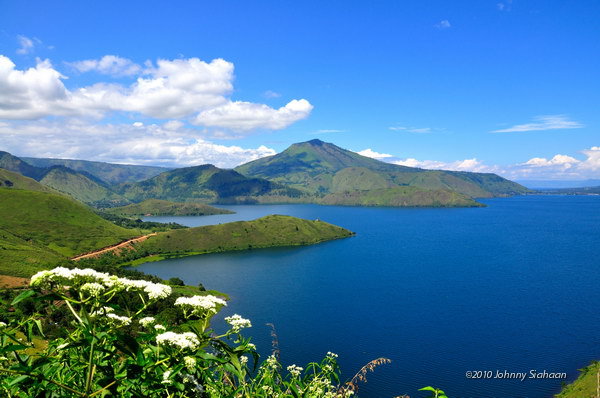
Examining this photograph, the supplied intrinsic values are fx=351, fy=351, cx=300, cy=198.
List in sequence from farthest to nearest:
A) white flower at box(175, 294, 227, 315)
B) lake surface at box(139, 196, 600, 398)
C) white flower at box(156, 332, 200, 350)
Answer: lake surface at box(139, 196, 600, 398), white flower at box(175, 294, 227, 315), white flower at box(156, 332, 200, 350)

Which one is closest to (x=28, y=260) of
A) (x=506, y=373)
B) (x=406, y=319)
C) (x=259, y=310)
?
(x=259, y=310)

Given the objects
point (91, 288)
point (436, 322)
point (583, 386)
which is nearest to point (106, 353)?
point (91, 288)

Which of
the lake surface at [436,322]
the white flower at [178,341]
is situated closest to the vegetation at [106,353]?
the white flower at [178,341]

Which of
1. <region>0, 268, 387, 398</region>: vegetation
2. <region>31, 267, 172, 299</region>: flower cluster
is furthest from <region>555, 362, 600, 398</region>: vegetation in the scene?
<region>31, 267, 172, 299</region>: flower cluster

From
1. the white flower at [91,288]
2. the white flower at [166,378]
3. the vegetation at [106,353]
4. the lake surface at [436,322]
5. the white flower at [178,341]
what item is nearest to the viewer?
the vegetation at [106,353]

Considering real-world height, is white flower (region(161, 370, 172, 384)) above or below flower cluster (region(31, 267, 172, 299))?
below

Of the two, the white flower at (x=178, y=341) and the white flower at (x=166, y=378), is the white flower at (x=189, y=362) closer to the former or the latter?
the white flower at (x=178, y=341)

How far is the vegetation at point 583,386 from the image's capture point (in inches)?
2904

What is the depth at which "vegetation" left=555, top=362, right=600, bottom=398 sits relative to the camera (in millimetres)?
73769

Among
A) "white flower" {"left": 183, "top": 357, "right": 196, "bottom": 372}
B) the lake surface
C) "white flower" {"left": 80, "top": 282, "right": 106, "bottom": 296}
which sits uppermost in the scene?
"white flower" {"left": 80, "top": 282, "right": 106, "bottom": 296}

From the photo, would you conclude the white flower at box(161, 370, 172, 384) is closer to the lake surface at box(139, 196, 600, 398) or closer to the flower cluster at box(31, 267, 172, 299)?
the flower cluster at box(31, 267, 172, 299)

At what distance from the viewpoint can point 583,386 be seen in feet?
259

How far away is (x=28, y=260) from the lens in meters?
175

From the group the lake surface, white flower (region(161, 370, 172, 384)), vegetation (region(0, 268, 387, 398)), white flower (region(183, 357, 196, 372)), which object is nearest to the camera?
vegetation (region(0, 268, 387, 398))
